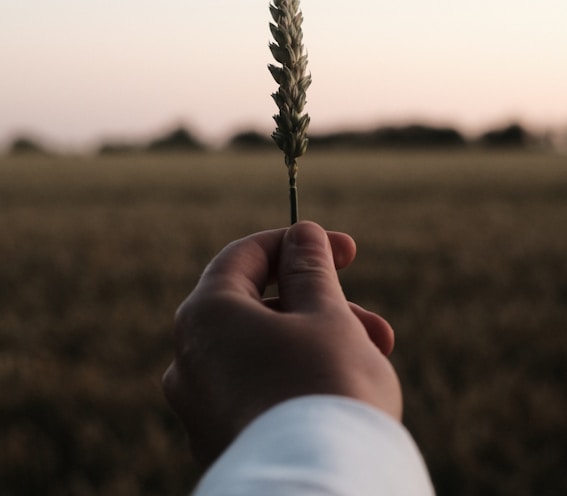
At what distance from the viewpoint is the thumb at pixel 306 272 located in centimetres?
90

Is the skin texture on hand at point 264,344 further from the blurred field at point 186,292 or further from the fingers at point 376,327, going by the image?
the blurred field at point 186,292

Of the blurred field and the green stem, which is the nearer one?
the green stem

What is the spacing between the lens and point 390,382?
2.67ft

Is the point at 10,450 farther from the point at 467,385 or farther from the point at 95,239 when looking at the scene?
the point at 95,239

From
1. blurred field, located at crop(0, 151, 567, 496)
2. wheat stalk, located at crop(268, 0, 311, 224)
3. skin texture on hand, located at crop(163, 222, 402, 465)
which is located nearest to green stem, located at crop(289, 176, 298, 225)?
wheat stalk, located at crop(268, 0, 311, 224)

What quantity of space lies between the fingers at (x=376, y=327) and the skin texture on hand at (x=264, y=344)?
13 cm

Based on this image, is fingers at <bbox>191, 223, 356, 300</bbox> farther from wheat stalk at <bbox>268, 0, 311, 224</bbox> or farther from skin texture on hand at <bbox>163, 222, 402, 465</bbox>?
wheat stalk at <bbox>268, 0, 311, 224</bbox>

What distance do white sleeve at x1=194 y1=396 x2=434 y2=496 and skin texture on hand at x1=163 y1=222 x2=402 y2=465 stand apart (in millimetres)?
81

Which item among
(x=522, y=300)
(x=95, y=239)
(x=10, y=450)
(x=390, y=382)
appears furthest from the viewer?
(x=95, y=239)

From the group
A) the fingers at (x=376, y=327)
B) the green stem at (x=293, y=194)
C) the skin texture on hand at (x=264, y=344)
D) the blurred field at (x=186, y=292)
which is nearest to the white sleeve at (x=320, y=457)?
the skin texture on hand at (x=264, y=344)

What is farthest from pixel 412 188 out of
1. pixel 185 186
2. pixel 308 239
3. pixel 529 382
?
pixel 308 239

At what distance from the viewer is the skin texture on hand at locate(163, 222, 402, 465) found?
753 millimetres

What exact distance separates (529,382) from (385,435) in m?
3.60

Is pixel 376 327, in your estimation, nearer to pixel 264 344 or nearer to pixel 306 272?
pixel 306 272
